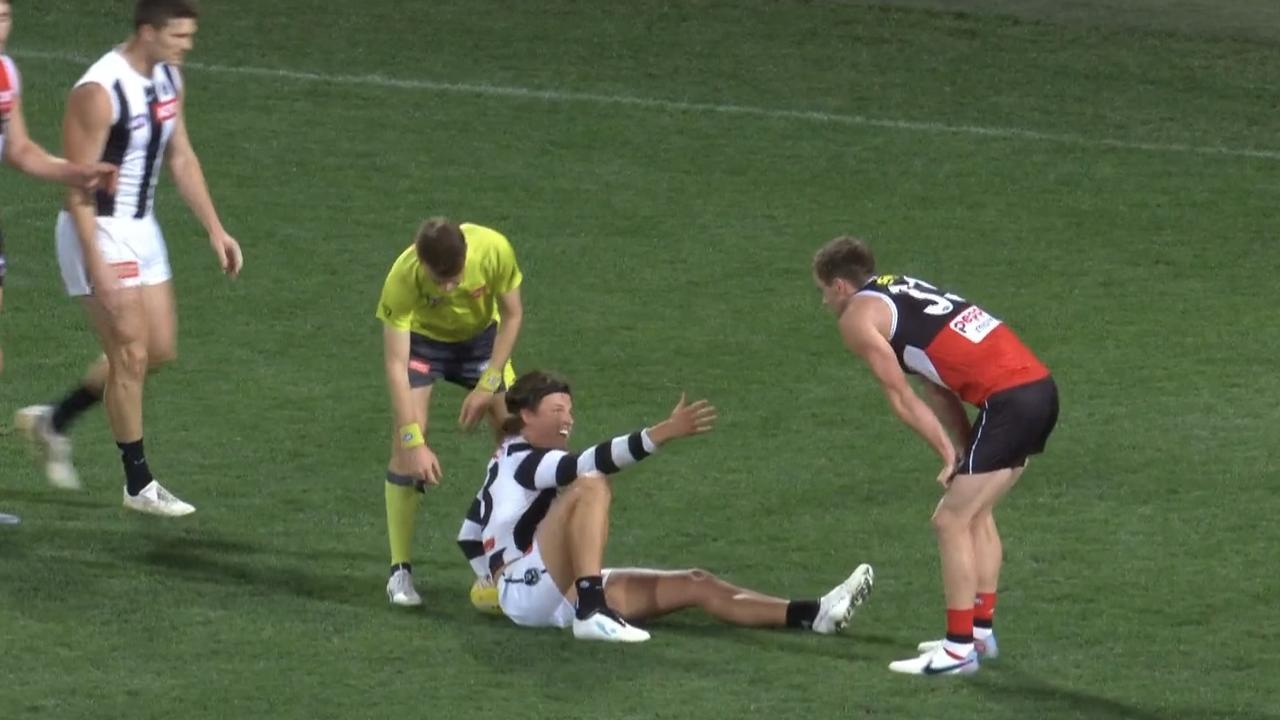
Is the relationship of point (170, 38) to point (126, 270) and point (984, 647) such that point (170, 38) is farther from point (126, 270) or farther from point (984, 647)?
point (984, 647)

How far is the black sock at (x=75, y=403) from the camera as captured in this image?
31.7ft

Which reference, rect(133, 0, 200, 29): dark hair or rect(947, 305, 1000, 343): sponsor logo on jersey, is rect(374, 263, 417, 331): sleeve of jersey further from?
rect(947, 305, 1000, 343): sponsor logo on jersey

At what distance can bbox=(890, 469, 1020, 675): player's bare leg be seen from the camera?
7453 millimetres

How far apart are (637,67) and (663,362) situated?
17.2ft

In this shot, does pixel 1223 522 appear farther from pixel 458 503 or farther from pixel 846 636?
pixel 458 503

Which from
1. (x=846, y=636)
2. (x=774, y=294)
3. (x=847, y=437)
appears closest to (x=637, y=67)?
(x=774, y=294)

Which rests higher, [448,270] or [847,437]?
[448,270]

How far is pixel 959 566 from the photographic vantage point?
293 inches

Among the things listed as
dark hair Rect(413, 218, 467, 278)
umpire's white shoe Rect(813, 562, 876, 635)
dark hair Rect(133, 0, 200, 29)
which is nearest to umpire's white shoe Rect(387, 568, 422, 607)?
dark hair Rect(413, 218, 467, 278)

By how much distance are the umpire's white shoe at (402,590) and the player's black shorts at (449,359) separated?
2.53 feet

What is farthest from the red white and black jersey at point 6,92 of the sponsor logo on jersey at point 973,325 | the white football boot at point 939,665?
the white football boot at point 939,665

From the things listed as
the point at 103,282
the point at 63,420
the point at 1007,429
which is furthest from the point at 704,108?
the point at 1007,429

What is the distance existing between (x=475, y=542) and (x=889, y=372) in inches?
65.9

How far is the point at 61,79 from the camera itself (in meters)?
16.0
